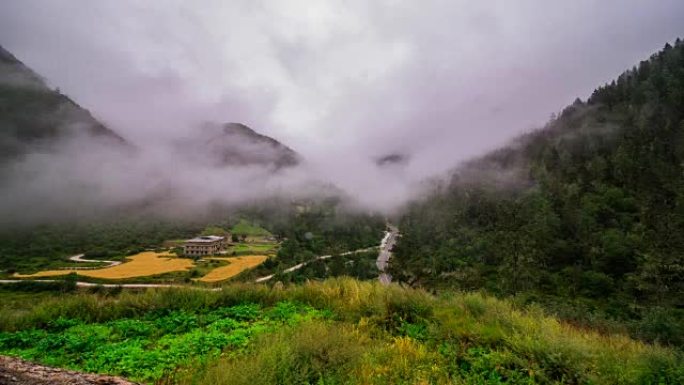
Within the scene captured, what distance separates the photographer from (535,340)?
6.25 m

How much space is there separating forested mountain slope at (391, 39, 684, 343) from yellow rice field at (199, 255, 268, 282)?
31.7 metres

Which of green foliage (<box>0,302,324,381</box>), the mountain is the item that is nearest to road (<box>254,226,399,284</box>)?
green foliage (<box>0,302,324,381</box>)

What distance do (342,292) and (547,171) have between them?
117340 mm

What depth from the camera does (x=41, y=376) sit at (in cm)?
379

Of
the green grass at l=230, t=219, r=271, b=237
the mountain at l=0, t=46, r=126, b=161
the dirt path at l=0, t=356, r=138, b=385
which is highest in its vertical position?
the mountain at l=0, t=46, r=126, b=161

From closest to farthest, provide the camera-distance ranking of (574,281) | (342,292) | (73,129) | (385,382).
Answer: (385,382) → (342,292) → (574,281) → (73,129)

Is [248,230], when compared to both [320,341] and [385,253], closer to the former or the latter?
[385,253]

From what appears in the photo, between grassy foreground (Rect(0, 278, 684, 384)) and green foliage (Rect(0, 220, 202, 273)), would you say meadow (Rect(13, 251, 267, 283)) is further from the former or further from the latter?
grassy foreground (Rect(0, 278, 684, 384))

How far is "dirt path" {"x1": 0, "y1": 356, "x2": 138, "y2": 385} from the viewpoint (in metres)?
3.62

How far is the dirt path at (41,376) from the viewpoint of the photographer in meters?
3.62

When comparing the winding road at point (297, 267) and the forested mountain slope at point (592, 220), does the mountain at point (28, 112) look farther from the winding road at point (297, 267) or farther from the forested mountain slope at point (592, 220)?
the forested mountain slope at point (592, 220)

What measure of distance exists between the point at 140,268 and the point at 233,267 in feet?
56.0

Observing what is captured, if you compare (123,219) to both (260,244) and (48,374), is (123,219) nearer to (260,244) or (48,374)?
(260,244)

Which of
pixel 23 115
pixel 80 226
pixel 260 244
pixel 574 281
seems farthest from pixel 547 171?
pixel 23 115
